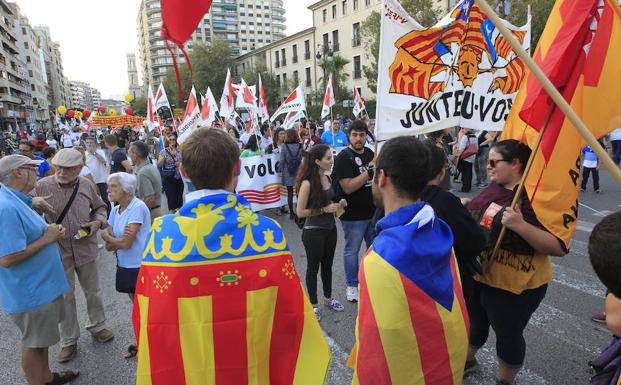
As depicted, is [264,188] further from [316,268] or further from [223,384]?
[223,384]

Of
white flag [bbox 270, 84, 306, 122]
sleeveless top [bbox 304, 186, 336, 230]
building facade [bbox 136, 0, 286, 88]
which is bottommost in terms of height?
sleeveless top [bbox 304, 186, 336, 230]

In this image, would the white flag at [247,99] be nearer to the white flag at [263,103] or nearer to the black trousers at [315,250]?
the white flag at [263,103]

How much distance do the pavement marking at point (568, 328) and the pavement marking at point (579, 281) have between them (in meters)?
0.66

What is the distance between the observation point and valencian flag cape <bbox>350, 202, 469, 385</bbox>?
1521mm

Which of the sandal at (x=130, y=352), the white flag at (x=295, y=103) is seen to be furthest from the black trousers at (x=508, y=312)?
the white flag at (x=295, y=103)

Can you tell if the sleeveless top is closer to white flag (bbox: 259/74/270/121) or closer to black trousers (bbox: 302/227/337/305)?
black trousers (bbox: 302/227/337/305)

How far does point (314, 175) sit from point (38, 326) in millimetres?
2534

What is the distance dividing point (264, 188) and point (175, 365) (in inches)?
253

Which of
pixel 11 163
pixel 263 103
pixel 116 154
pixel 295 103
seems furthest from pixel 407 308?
pixel 263 103

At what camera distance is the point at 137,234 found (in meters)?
3.31

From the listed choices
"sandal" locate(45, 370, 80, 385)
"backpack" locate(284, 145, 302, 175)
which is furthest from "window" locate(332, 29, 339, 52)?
"sandal" locate(45, 370, 80, 385)

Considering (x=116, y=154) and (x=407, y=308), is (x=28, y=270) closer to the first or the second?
(x=407, y=308)

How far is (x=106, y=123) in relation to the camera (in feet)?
85.8

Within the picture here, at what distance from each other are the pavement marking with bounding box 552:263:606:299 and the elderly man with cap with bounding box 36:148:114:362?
5.01 m
